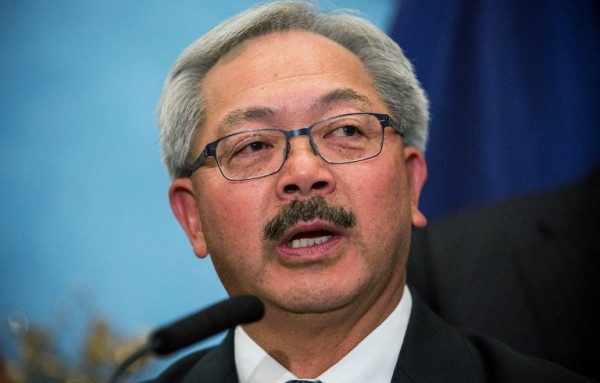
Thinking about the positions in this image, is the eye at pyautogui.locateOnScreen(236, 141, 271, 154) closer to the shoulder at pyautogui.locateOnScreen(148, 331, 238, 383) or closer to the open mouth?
the open mouth

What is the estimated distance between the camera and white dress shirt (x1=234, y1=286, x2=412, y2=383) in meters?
1.98

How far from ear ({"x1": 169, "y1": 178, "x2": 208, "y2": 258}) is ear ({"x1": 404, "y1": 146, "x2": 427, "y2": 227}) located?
0.65m

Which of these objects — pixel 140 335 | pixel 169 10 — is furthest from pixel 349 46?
pixel 140 335

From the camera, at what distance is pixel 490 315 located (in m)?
2.29

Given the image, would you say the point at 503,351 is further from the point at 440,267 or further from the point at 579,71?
the point at 579,71

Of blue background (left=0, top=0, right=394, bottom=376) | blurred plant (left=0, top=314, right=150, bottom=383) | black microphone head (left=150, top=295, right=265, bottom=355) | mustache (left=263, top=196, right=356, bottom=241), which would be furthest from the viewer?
blue background (left=0, top=0, right=394, bottom=376)

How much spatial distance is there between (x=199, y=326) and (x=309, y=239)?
60 centimetres

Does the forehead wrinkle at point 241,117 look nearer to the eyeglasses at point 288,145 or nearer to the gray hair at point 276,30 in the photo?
the eyeglasses at point 288,145

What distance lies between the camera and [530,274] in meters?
2.26

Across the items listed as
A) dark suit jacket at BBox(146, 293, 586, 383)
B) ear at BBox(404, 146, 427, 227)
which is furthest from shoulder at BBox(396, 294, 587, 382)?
ear at BBox(404, 146, 427, 227)

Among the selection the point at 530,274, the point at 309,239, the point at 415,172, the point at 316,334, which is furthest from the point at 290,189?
the point at 530,274

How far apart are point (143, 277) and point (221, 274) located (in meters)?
0.48

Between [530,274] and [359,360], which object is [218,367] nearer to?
[359,360]

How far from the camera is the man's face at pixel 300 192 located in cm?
189
